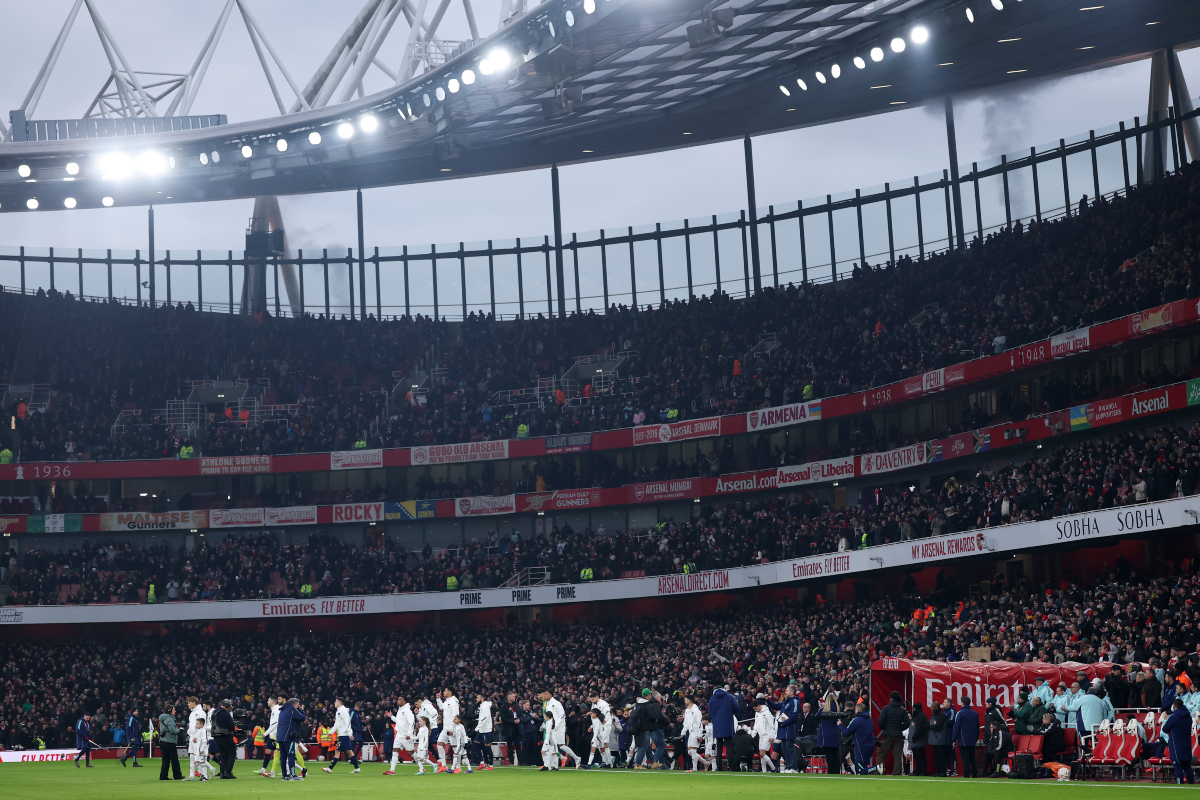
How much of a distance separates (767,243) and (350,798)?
42504mm

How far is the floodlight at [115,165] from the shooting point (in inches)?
1876

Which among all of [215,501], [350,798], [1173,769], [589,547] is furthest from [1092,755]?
[215,501]

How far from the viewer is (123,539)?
55469mm

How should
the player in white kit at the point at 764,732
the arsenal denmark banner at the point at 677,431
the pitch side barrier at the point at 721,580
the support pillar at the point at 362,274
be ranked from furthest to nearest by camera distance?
the support pillar at the point at 362,274 → the arsenal denmark banner at the point at 677,431 → the pitch side barrier at the point at 721,580 → the player in white kit at the point at 764,732

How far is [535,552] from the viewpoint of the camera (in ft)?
167

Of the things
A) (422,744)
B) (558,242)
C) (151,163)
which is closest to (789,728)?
(422,744)

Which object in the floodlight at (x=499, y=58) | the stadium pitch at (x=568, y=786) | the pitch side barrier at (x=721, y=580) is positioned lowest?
the stadium pitch at (x=568, y=786)

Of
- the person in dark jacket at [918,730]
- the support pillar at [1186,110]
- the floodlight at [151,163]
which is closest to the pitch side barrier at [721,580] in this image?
the person in dark jacket at [918,730]

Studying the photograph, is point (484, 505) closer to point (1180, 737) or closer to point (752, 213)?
point (752, 213)

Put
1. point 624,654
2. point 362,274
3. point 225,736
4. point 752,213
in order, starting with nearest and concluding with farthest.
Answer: point 225,736, point 624,654, point 752,213, point 362,274

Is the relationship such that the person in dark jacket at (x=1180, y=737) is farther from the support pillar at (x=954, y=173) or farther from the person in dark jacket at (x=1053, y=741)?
the support pillar at (x=954, y=173)

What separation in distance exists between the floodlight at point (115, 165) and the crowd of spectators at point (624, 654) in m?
17.4

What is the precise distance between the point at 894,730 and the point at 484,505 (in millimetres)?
31881

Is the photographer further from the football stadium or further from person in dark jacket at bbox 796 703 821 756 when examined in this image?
person in dark jacket at bbox 796 703 821 756
